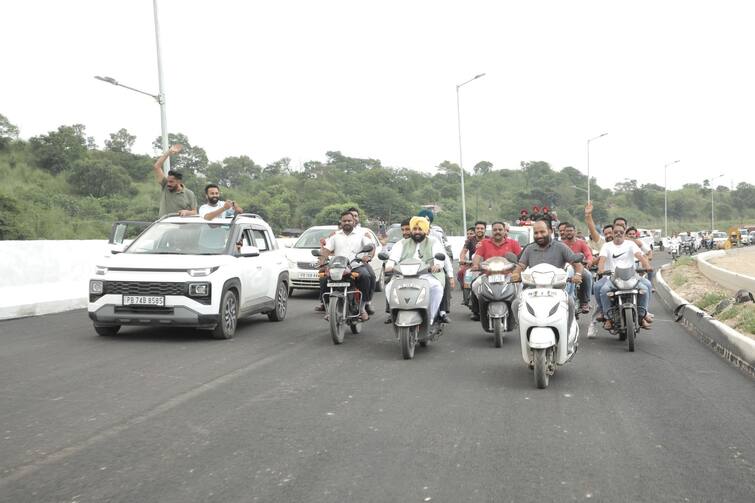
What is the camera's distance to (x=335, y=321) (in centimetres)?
1008

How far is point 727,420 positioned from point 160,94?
818 inches

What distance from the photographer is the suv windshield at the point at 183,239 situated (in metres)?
10.9

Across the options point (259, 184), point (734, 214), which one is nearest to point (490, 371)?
point (259, 184)

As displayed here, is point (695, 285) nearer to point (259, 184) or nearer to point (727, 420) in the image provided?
point (727, 420)

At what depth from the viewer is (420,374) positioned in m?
8.12

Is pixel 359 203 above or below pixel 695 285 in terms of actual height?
above

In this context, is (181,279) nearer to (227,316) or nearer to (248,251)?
(227,316)

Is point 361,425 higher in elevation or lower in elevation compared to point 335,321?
lower

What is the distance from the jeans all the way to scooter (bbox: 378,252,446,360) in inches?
111

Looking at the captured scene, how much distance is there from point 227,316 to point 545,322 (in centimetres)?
478

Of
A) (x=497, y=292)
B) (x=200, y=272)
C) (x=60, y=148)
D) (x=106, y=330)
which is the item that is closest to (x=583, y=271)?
(x=497, y=292)

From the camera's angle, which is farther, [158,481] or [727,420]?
[727,420]

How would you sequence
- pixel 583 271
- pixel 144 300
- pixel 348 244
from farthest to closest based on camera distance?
1. pixel 583 271
2. pixel 348 244
3. pixel 144 300

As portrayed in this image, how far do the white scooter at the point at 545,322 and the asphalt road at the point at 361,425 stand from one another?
0.97 ft
